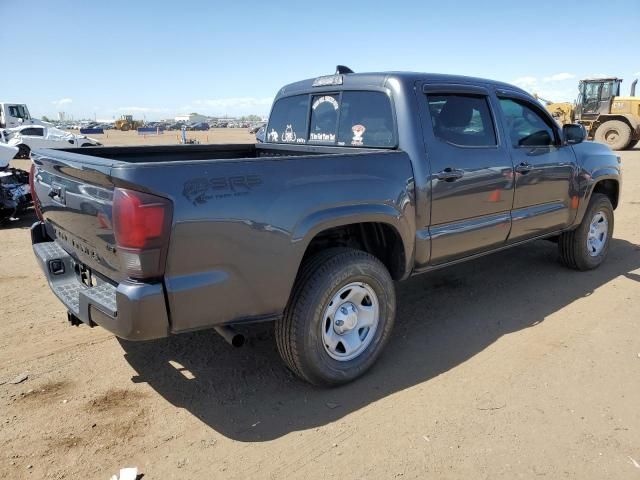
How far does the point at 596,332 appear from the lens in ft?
12.6

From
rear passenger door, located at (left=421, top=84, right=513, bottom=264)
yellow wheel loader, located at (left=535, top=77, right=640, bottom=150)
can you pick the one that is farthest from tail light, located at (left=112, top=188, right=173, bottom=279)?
yellow wheel loader, located at (left=535, top=77, right=640, bottom=150)

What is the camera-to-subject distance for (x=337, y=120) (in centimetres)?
395

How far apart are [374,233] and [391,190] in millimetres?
385

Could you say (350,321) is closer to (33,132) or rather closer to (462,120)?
(462,120)

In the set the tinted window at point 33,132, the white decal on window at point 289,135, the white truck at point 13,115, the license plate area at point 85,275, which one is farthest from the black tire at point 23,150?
the license plate area at point 85,275

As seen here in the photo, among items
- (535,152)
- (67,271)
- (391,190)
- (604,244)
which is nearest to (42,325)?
(67,271)

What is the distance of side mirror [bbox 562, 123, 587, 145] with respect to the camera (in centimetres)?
464

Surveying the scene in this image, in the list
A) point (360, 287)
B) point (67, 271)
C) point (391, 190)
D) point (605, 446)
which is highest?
point (391, 190)

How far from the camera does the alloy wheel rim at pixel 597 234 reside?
535 centimetres

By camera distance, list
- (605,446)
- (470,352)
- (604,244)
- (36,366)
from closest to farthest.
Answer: (605,446)
(36,366)
(470,352)
(604,244)

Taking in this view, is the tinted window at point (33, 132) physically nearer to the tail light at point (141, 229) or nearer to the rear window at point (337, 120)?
the rear window at point (337, 120)

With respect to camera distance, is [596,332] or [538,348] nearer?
[538,348]

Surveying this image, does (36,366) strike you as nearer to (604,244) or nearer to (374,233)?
(374,233)

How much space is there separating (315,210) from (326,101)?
5.46 ft
